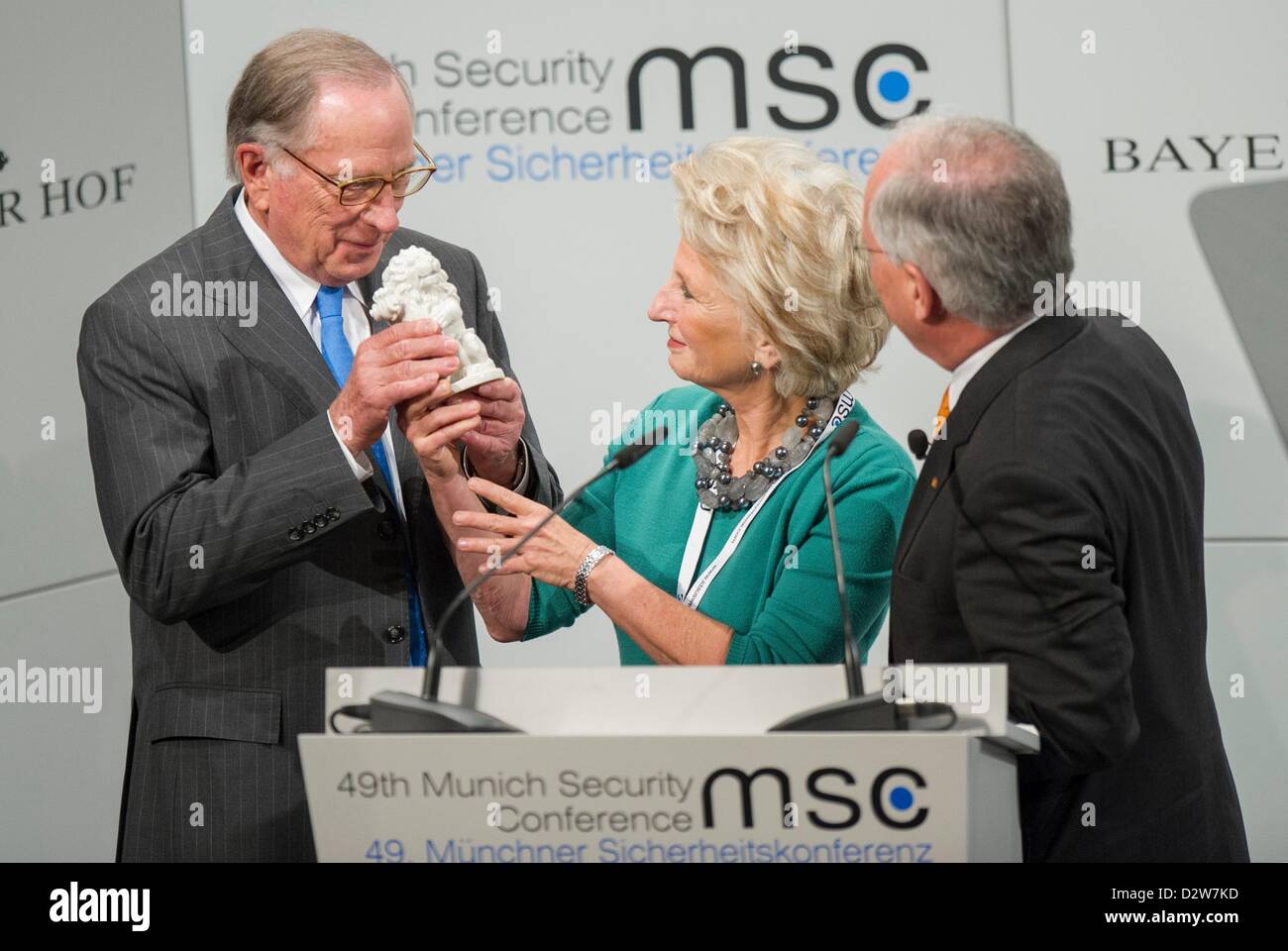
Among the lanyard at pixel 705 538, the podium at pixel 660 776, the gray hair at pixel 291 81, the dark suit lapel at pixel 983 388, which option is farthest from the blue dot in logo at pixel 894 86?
the podium at pixel 660 776

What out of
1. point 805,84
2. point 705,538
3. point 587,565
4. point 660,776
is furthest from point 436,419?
point 805,84

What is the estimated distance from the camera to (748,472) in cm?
300

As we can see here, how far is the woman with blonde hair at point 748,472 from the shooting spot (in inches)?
110

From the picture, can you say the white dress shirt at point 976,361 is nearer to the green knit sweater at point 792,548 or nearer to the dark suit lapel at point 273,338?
the green knit sweater at point 792,548

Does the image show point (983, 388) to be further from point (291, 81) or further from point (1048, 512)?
point (291, 81)

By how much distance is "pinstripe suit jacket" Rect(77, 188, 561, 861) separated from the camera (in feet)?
8.96

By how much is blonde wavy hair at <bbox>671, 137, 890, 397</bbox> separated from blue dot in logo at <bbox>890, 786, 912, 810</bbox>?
120 centimetres

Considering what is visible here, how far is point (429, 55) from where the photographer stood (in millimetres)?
3848

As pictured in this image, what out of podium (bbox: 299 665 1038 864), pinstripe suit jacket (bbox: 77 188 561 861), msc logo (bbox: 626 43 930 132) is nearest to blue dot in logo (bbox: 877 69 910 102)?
msc logo (bbox: 626 43 930 132)

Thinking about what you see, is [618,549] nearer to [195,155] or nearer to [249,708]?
[249,708]

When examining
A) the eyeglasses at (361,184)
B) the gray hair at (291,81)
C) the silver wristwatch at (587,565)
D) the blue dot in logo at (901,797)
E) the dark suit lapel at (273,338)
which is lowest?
the blue dot in logo at (901,797)

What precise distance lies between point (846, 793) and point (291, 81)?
1.75 m

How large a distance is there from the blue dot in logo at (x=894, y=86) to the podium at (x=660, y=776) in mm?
2205

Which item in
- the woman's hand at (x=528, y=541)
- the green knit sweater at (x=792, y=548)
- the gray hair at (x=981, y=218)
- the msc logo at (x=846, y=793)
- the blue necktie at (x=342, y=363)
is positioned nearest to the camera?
the msc logo at (x=846, y=793)
